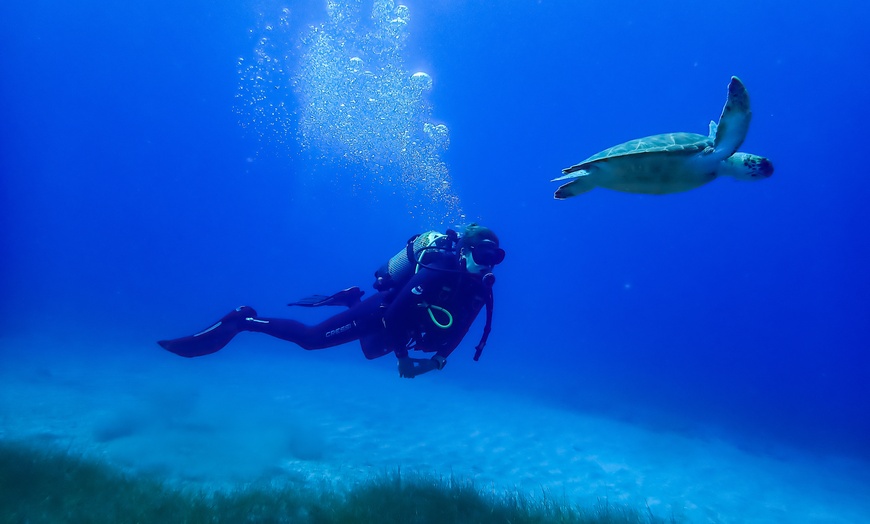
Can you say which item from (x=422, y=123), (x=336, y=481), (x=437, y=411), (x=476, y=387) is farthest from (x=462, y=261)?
→ (x=476, y=387)

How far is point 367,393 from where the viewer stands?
1705 cm

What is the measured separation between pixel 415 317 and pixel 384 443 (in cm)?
598

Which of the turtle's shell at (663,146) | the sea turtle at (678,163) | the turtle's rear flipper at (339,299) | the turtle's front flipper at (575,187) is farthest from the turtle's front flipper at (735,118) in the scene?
the turtle's rear flipper at (339,299)

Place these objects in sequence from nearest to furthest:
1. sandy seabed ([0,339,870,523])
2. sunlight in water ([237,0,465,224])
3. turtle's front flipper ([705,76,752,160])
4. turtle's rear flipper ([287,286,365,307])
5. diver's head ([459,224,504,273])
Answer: turtle's front flipper ([705,76,752,160]), diver's head ([459,224,504,273]), turtle's rear flipper ([287,286,365,307]), sandy seabed ([0,339,870,523]), sunlight in water ([237,0,465,224])

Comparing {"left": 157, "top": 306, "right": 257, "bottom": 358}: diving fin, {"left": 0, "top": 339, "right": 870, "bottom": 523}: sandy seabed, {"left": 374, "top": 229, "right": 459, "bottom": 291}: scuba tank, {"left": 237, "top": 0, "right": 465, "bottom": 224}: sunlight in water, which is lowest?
{"left": 0, "top": 339, "right": 870, "bottom": 523}: sandy seabed

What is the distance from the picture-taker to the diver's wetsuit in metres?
Result: 5.52

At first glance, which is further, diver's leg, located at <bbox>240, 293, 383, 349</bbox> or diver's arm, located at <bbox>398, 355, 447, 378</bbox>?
diver's leg, located at <bbox>240, 293, 383, 349</bbox>

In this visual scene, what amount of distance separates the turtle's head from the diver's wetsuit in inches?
127

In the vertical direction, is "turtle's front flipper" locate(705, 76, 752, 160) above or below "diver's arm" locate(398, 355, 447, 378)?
above

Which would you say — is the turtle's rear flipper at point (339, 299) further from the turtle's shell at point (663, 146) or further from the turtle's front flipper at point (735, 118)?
the turtle's front flipper at point (735, 118)

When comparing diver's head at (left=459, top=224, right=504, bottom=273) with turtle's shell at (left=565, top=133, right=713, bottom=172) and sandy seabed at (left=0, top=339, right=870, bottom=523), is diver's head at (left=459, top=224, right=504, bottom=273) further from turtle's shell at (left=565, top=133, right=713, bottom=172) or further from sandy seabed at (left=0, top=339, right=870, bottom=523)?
sandy seabed at (left=0, top=339, right=870, bottom=523)

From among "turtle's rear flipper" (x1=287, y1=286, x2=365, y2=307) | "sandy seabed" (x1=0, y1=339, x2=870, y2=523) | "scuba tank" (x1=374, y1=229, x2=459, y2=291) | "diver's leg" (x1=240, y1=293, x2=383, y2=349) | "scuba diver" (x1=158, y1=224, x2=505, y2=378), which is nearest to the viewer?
"scuba diver" (x1=158, y1=224, x2=505, y2=378)

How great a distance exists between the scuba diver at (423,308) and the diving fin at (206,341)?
1cm

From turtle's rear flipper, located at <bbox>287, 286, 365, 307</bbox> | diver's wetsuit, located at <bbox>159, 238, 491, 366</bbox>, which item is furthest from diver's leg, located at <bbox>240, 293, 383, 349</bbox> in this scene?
turtle's rear flipper, located at <bbox>287, 286, 365, 307</bbox>
